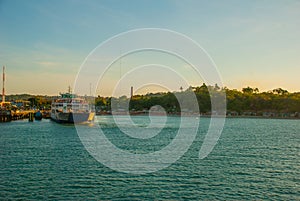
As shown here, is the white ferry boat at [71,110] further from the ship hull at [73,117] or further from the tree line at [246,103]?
the tree line at [246,103]

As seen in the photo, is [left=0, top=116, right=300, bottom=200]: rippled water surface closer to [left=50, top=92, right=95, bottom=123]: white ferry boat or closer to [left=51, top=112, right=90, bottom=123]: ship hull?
[left=51, top=112, right=90, bottom=123]: ship hull

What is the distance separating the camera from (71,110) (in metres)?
90.6

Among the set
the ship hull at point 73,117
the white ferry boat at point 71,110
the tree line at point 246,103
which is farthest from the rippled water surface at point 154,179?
the tree line at point 246,103

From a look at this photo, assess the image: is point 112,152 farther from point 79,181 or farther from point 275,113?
point 275,113

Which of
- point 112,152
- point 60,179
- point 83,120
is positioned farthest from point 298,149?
point 83,120

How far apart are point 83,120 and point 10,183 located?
62.9 m

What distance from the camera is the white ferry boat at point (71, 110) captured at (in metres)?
84.4

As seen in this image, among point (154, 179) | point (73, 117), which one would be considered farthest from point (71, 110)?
point (154, 179)

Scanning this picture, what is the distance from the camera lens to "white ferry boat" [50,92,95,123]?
277 feet

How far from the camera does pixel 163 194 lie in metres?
21.3

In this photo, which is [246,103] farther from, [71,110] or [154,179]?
[154,179]

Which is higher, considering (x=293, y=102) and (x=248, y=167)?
(x=293, y=102)

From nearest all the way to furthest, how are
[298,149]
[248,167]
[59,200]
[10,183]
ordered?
1. [59,200]
2. [10,183]
3. [248,167]
4. [298,149]

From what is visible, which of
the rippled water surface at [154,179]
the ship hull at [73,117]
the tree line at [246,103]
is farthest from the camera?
the tree line at [246,103]
